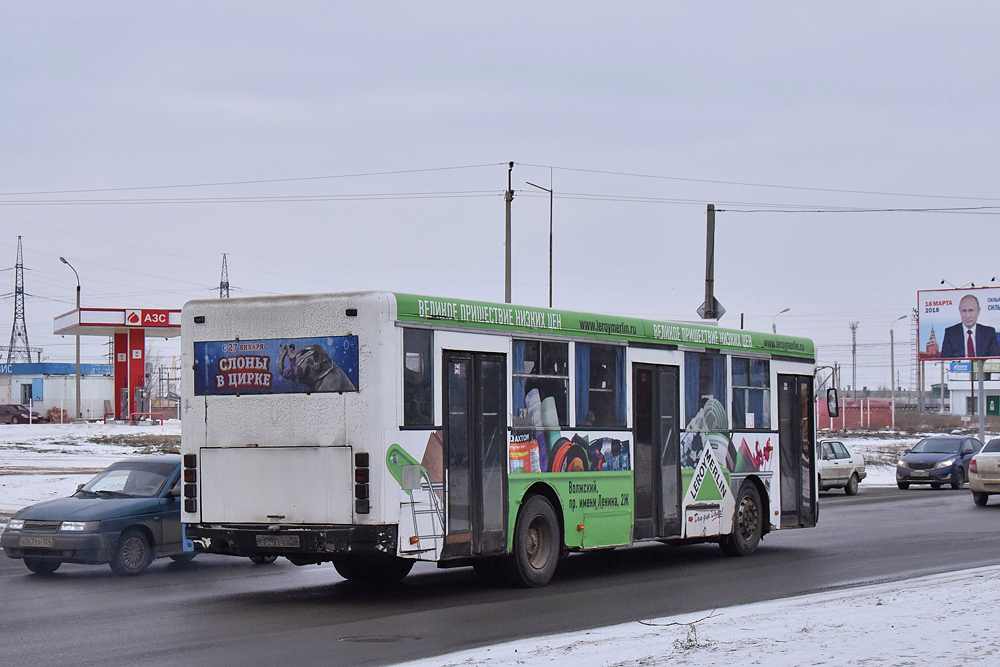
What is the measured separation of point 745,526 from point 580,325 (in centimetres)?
471

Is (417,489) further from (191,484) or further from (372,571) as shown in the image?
(372,571)

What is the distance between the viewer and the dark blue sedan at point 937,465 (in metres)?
37.4

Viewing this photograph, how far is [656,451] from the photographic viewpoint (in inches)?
618

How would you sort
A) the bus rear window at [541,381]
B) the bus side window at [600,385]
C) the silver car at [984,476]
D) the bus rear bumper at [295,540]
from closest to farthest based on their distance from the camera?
the bus rear bumper at [295,540] < the bus rear window at [541,381] < the bus side window at [600,385] < the silver car at [984,476]

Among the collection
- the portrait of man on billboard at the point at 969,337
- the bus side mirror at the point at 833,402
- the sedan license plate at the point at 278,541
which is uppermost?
the portrait of man on billboard at the point at 969,337

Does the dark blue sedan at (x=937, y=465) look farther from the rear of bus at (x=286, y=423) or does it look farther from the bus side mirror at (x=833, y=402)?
the rear of bus at (x=286, y=423)

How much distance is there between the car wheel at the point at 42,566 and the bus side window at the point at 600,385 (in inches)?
248

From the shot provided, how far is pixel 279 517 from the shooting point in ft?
40.4

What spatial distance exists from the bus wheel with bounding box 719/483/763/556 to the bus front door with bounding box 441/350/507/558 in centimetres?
523

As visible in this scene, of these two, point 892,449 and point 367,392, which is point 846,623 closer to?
point 367,392

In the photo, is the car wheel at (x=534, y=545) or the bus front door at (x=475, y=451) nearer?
the bus front door at (x=475, y=451)

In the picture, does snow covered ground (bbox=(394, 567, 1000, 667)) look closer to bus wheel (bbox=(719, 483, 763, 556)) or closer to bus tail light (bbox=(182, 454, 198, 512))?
bus tail light (bbox=(182, 454, 198, 512))

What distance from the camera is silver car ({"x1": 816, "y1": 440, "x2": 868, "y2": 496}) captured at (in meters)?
34.8

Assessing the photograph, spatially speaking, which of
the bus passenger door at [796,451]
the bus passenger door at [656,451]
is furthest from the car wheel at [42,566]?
the bus passenger door at [796,451]
